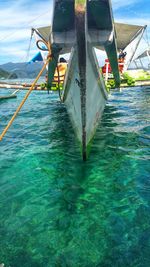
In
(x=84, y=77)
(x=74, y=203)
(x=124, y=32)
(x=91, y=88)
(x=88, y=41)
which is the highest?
(x=124, y=32)

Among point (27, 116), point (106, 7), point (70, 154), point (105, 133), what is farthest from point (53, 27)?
point (27, 116)

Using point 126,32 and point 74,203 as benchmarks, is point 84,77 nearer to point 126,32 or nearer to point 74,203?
point 74,203

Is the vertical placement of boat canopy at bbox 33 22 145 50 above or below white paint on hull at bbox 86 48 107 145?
above

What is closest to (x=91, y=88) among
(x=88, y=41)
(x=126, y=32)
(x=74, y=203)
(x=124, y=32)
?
(x=88, y=41)

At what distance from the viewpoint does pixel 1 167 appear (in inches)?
376

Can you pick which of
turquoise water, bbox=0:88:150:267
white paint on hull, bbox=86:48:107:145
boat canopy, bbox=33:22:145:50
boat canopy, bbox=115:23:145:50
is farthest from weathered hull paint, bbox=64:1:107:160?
boat canopy, bbox=115:23:145:50

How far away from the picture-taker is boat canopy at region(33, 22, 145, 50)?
29.8 metres

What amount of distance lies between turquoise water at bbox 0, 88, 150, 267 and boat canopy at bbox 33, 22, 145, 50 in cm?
1979

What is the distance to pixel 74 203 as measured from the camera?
7.09 m

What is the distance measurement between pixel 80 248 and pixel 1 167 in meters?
4.85

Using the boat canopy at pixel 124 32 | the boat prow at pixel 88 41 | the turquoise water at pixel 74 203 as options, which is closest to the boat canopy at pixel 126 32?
the boat canopy at pixel 124 32

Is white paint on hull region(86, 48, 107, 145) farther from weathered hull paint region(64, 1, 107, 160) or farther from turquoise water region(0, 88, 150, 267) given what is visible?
turquoise water region(0, 88, 150, 267)

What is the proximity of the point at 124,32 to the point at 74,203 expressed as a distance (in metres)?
28.2

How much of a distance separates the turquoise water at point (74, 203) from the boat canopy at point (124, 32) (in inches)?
779
